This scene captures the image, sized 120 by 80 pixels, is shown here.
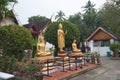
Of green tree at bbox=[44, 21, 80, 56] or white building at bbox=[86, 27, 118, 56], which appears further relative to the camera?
white building at bbox=[86, 27, 118, 56]

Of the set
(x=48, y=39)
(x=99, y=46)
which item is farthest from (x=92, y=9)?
(x=48, y=39)

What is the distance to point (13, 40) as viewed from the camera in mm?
13656

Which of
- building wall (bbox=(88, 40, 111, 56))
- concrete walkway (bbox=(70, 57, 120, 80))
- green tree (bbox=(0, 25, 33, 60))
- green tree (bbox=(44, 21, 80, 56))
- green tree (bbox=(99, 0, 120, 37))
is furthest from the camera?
building wall (bbox=(88, 40, 111, 56))

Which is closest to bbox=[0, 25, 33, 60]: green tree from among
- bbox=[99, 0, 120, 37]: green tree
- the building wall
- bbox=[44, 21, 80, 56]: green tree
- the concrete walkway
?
the concrete walkway

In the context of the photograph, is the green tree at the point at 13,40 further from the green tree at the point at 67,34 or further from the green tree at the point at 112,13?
the green tree at the point at 112,13

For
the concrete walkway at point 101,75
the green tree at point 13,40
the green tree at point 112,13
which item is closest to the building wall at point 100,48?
the green tree at point 112,13

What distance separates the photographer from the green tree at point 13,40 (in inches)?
535

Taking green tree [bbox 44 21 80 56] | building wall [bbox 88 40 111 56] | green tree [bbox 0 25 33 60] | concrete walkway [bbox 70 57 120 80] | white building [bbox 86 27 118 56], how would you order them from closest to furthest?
green tree [bbox 0 25 33 60] < concrete walkway [bbox 70 57 120 80] < green tree [bbox 44 21 80 56] < white building [bbox 86 27 118 56] < building wall [bbox 88 40 111 56]

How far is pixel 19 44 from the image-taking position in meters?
13.9

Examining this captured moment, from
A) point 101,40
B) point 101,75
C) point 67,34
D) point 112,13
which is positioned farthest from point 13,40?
point 101,40

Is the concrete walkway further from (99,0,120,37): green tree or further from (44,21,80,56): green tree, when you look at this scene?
(99,0,120,37): green tree

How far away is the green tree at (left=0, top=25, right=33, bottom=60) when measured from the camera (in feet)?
44.6

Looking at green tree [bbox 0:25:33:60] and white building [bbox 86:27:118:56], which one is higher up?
white building [bbox 86:27:118:56]

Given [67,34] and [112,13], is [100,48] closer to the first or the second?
[112,13]
